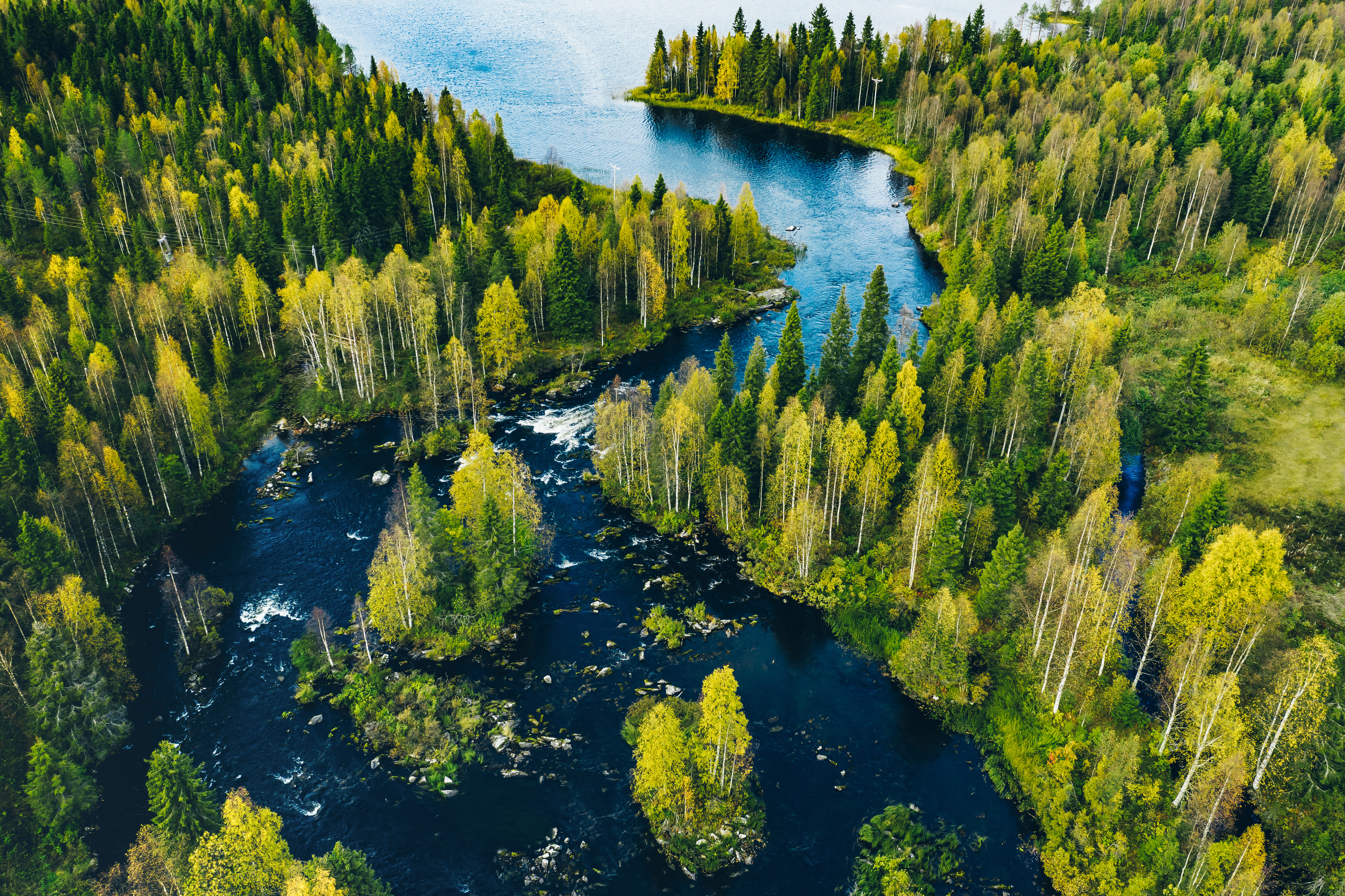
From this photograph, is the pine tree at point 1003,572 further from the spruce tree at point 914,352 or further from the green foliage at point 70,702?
the green foliage at point 70,702

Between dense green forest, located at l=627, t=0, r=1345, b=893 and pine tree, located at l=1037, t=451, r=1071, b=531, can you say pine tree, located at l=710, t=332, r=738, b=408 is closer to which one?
dense green forest, located at l=627, t=0, r=1345, b=893

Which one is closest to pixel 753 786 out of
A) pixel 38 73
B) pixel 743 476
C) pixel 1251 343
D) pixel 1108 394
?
pixel 743 476

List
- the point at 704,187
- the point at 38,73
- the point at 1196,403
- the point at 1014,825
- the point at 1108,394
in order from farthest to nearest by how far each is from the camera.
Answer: the point at 704,187 → the point at 38,73 → the point at 1196,403 → the point at 1108,394 → the point at 1014,825

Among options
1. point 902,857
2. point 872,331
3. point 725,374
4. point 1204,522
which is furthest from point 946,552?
point 872,331

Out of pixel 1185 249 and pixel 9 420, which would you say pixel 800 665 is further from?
pixel 1185 249

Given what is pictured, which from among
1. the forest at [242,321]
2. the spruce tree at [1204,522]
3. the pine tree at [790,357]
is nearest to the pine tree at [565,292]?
the forest at [242,321]
